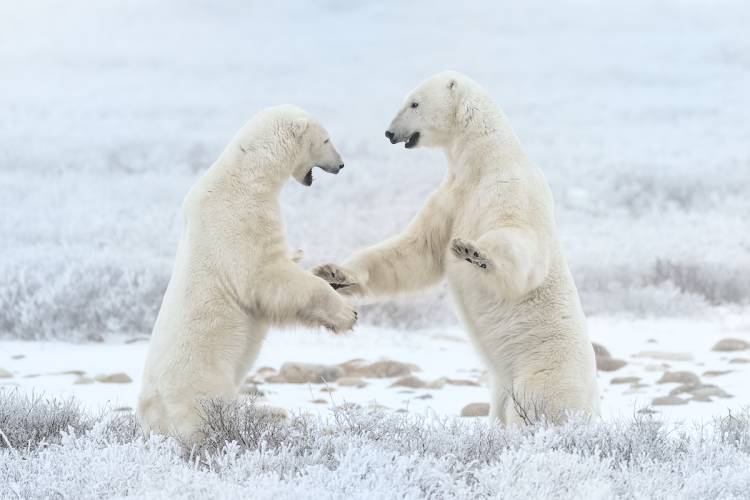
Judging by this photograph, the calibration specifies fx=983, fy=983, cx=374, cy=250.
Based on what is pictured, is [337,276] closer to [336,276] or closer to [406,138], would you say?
[336,276]

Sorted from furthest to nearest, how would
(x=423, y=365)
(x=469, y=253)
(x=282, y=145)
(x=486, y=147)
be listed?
(x=423, y=365) → (x=486, y=147) → (x=282, y=145) → (x=469, y=253)

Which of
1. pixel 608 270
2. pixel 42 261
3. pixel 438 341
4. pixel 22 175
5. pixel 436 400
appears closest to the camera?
pixel 436 400

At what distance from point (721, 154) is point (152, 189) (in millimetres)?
7294

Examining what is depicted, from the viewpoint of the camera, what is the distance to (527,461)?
3029 millimetres

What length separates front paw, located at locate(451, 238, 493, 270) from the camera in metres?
3.53

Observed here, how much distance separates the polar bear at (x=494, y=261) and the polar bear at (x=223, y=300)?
0.33m

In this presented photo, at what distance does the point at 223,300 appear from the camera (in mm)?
3756

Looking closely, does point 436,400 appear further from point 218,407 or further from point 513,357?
point 218,407

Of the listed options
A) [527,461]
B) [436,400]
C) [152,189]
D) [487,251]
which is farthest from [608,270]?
[527,461]

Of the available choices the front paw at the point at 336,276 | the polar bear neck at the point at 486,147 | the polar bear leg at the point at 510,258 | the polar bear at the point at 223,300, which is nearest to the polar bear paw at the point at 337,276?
the front paw at the point at 336,276

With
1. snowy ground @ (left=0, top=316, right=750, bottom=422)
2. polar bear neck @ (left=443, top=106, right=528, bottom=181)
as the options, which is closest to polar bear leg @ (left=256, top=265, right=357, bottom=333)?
polar bear neck @ (left=443, top=106, right=528, bottom=181)

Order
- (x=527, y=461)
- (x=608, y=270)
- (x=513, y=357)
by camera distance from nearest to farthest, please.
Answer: (x=527, y=461) → (x=513, y=357) → (x=608, y=270)

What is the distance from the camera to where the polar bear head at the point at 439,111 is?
4266 millimetres

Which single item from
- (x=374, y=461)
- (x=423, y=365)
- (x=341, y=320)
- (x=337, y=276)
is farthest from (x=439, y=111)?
(x=423, y=365)
